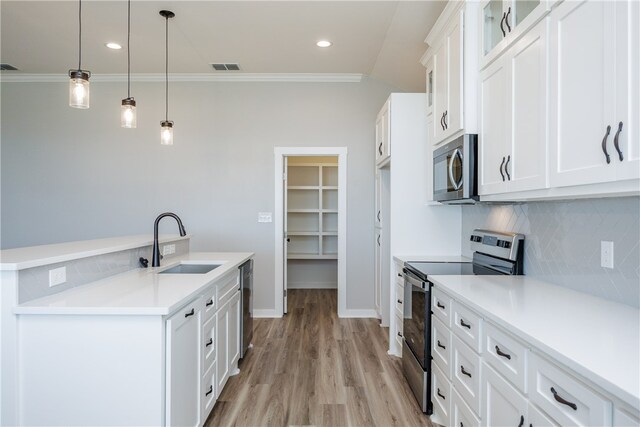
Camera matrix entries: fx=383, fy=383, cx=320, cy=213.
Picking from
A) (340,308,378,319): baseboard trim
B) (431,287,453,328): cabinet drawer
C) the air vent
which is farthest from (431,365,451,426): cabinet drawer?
the air vent

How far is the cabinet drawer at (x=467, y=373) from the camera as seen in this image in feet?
5.74

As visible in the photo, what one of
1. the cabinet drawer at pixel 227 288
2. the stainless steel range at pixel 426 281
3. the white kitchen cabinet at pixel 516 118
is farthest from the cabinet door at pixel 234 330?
the white kitchen cabinet at pixel 516 118

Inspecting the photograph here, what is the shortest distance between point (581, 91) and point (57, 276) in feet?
8.19

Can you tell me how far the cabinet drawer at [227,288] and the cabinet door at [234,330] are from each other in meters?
0.07

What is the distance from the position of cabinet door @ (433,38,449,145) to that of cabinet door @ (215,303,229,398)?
204 centimetres

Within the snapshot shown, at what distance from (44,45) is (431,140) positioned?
12.9 feet

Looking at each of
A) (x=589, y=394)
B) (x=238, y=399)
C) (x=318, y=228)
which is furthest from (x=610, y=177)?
(x=318, y=228)

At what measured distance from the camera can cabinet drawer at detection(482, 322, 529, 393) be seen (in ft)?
4.49

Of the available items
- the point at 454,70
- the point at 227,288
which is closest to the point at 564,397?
the point at 454,70

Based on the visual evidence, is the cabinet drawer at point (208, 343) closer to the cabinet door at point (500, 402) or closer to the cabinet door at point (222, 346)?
the cabinet door at point (222, 346)

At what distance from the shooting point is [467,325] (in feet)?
6.13

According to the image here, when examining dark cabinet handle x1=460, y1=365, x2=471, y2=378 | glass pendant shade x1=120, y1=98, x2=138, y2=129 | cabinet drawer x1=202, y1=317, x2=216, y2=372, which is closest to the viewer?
dark cabinet handle x1=460, y1=365, x2=471, y2=378

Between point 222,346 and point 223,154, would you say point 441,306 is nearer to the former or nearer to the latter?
point 222,346

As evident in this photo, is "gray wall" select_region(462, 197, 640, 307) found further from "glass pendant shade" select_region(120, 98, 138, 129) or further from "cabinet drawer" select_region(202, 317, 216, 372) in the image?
"glass pendant shade" select_region(120, 98, 138, 129)
